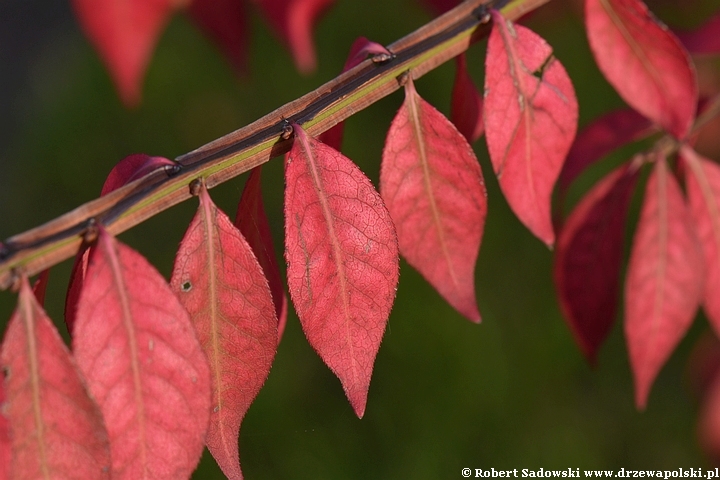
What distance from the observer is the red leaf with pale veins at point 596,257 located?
88 cm

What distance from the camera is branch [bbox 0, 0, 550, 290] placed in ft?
1.69

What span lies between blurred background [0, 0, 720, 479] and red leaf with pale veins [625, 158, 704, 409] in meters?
1.15

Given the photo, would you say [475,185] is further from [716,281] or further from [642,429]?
[642,429]

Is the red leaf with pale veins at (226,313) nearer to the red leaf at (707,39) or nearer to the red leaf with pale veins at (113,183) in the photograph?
the red leaf with pale veins at (113,183)

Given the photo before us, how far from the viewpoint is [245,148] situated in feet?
1.84

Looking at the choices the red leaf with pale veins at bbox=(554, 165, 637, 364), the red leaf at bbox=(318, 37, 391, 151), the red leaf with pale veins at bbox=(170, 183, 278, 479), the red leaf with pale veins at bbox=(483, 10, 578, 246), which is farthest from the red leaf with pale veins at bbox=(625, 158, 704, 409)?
the red leaf with pale veins at bbox=(170, 183, 278, 479)

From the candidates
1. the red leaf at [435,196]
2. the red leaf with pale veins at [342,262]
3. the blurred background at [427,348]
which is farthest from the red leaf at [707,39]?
the blurred background at [427,348]

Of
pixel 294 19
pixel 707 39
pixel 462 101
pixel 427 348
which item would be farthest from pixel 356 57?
pixel 427 348

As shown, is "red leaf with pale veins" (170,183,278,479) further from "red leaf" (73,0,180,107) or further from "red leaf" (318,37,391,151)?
"red leaf" (73,0,180,107)

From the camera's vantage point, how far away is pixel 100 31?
2.44ft

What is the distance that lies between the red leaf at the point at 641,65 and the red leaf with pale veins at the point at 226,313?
1.34 ft

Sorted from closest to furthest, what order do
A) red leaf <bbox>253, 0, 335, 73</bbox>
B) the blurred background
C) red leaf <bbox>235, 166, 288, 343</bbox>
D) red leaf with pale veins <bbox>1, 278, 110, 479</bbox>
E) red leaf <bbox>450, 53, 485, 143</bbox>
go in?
red leaf with pale veins <bbox>1, 278, 110, 479</bbox> < red leaf <bbox>235, 166, 288, 343</bbox> < red leaf <bbox>450, 53, 485, 143</bbox> < red leaf <bbox>253, 0, 335, 73</bbox> < the blurred background

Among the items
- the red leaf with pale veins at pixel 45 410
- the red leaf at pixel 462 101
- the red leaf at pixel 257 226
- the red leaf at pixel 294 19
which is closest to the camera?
the red leaf with pale veins at pixel 45 410

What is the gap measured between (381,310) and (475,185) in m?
0.16
